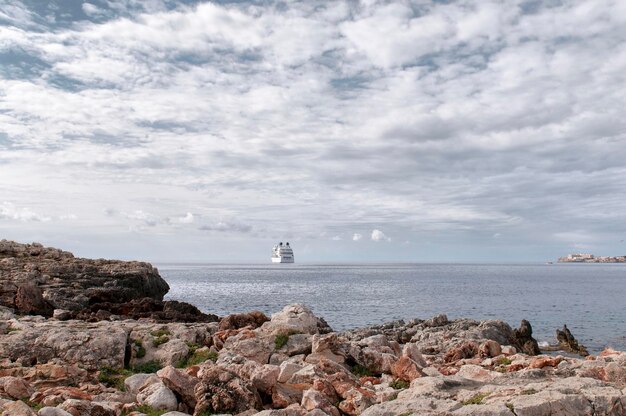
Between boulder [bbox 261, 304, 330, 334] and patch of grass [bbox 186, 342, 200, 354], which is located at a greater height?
boulder [bbox 261, 304, 330, 334]

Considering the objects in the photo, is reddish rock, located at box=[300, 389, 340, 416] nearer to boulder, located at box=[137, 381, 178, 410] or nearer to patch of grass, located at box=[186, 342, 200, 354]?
boulder, located at box=[137, 381, 178, 410]

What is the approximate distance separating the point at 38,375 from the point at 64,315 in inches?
506

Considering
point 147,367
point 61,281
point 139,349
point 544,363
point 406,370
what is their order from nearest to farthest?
point 406,370 < point 544,363 < point 147,367 < point 139,349 < point 61,281

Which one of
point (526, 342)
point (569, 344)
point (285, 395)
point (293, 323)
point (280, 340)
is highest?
point (293, 323)

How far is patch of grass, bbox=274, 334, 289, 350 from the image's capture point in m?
22.3

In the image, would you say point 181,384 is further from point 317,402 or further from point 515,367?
point 515,367

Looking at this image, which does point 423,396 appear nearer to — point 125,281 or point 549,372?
point 549,372

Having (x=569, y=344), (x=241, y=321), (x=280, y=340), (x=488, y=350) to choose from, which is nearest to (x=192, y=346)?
(x=241, y=321)

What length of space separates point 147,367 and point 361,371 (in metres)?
8.60

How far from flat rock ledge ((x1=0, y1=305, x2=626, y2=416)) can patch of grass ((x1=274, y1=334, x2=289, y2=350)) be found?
0.16ft

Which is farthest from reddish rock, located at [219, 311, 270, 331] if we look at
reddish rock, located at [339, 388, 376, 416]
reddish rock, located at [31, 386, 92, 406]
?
reddish rock, located at [339, 388, 376, 416]

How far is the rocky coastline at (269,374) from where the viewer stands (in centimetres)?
1348

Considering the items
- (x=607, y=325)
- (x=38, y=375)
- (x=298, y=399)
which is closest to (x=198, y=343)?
(x=38, y=375)

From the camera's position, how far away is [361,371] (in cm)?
2062
